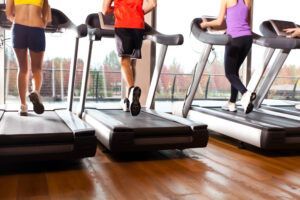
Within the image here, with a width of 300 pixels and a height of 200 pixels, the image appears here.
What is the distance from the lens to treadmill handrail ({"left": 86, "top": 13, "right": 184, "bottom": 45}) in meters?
Answer: 3.59

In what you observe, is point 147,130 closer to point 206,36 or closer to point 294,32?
point 206,36

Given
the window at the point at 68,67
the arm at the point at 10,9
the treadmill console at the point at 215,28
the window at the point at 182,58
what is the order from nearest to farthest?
the arm at the point at 10,9 → the treadmill console at the point at 215,28 → the window at the point at 68,67 → the window at the point at 182,58

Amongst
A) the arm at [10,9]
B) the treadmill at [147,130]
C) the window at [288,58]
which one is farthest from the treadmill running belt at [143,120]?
the window at [288,58]

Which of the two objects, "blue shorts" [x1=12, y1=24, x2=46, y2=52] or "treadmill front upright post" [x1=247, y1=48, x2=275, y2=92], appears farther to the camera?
"treadmill front upright post" [x1=247, y1=48, x2=275, y2=92]

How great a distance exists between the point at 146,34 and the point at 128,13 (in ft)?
2.36

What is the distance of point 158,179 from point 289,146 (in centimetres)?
144

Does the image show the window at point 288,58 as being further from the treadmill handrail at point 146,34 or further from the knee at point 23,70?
the knee at point 23,70

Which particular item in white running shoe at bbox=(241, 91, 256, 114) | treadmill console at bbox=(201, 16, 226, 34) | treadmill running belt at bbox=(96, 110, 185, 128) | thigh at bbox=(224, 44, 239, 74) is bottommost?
treadmill running belt at bbox=(96, 110, 185, 128)

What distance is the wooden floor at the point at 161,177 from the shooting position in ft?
7.32

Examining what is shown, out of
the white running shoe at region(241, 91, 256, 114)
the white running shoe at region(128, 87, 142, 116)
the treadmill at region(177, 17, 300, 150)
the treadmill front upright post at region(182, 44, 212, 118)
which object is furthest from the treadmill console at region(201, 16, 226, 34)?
the white running shoe at region(128, 87, 142, 116)

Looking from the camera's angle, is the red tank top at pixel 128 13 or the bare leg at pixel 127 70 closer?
the red tank top at pixel 128 13

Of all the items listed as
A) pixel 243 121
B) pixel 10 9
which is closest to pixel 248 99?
pixel 243 121

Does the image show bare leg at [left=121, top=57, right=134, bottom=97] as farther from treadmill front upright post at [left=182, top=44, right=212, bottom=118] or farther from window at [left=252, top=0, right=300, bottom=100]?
window at [left=252, top=0, right=300, bottom=100]

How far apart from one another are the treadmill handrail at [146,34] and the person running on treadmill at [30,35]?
0.54 m
